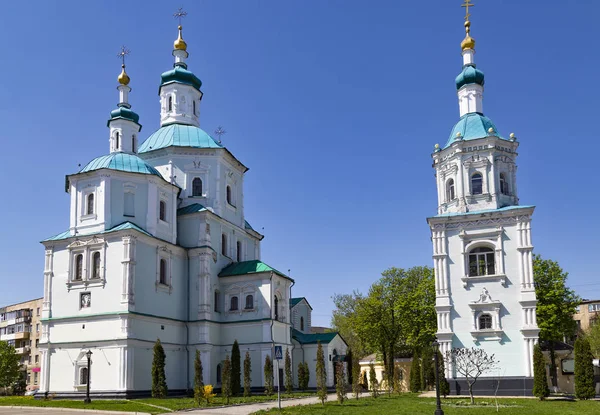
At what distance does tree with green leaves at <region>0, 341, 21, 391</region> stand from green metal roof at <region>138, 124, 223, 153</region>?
24.3 meters

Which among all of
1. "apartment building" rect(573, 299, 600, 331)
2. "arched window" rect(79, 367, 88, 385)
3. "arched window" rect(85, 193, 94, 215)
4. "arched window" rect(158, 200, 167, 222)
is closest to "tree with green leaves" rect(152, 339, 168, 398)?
"arched window" rect(79, 367, 88, 385)

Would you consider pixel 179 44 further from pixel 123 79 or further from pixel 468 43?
pixel 468 43

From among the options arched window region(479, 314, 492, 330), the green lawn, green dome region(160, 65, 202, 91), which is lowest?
the green lawn

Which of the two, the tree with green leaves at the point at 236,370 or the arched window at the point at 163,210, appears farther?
the arched window at the point at 163,210

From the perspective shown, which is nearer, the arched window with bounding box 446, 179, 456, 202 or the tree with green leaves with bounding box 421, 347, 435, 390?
the arched window with bounding box 446, 179, 456, 202

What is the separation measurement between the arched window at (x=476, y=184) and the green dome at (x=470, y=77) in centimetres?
607

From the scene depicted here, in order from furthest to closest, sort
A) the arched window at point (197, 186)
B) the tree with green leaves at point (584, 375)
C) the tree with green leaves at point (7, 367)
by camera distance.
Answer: the tree with green leaves at point (7, 367), the arched window at point (197, 186), the tree with green leaves at point (584, 375)

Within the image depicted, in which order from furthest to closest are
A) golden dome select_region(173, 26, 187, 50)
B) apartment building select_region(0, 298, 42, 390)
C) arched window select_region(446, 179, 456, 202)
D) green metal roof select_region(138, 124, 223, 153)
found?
apartment building select_region(0, 298, 42, 390) → golden dome select_region(173, 26, 187, 50) → green metal roof select_region(138, 124, 223, 153) → arched window select_region(446, 179, 456, 202)

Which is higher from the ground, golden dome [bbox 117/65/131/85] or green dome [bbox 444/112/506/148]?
golden dome [bbox 117/65/131/85]

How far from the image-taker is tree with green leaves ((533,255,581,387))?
135 ft

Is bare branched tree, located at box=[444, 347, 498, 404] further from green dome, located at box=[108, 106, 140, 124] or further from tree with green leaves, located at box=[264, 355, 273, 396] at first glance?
green dome, located at box=[108, 106, 140, 124]

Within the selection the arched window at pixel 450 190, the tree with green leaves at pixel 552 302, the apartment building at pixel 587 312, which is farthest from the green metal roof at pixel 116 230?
the apartment building at pixel 587 312

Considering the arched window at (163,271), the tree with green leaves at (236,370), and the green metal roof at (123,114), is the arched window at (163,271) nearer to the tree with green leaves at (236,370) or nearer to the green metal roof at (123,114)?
the tree with green leaves at (236,370)

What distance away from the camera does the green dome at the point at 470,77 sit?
3619cm
